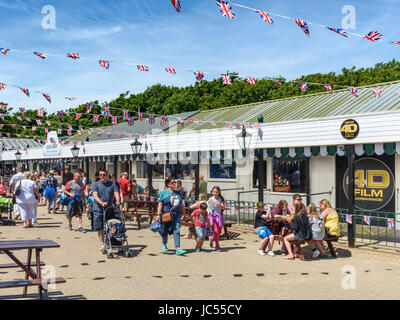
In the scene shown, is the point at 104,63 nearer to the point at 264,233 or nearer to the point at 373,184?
the point at 264,233

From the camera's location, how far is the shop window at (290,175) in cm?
1472

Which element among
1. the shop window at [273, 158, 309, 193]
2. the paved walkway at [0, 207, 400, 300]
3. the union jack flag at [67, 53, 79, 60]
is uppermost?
the union jack flag at [67, 53, 79, 60]

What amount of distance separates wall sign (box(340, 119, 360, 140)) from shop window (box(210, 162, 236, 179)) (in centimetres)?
737

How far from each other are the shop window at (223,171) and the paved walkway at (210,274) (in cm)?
718

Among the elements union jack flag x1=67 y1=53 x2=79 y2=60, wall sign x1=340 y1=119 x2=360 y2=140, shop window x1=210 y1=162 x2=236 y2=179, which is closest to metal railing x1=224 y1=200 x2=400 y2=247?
wall sign x1=340 y1=119 x2=360 y2=140

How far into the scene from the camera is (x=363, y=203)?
13117 mm

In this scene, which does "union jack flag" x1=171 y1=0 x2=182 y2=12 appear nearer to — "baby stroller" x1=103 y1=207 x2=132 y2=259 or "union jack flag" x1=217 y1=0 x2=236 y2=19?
"union jack flag" x1=217 y1=0 x2=236 y2=19

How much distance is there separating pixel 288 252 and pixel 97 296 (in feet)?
14.9

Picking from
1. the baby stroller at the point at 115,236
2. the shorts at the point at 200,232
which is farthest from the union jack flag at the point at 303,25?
the baby stroller at the point at 115,236

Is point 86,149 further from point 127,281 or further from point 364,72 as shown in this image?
point 364,72

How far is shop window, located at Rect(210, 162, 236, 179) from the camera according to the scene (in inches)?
687

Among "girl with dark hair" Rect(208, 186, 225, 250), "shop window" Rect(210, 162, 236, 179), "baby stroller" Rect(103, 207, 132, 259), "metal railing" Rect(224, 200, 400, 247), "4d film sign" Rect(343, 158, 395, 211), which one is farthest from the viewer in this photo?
"shop window" Rect(210, 162, 236, 179)

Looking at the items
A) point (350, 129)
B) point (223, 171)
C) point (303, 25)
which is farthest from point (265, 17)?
point (223, 171)
